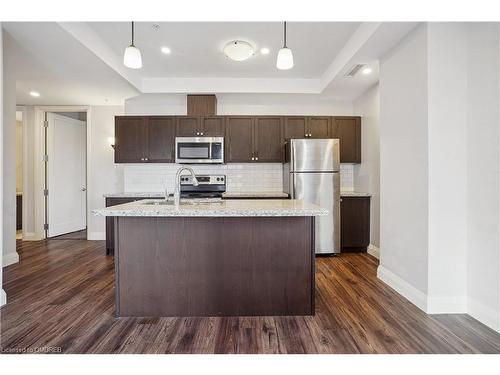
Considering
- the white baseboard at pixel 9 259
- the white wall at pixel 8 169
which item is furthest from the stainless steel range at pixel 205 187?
the white baseboard at pixel 9 259

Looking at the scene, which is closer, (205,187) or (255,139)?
(255,139)

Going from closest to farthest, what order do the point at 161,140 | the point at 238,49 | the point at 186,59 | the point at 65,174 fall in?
the point at 238,49 < the point at 186,59 < the point at 161,140 < the point at 65,174

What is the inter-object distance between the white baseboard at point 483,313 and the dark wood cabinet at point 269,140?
9.86 ft

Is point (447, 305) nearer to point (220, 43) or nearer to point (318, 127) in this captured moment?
point (318, 127)

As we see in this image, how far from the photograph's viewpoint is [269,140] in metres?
4.66

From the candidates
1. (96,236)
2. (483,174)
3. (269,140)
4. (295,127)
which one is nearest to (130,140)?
(96,236)

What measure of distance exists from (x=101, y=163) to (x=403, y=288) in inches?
200

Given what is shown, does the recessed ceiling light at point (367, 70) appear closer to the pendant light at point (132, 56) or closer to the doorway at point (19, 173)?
the pendant light at point (132, 56)

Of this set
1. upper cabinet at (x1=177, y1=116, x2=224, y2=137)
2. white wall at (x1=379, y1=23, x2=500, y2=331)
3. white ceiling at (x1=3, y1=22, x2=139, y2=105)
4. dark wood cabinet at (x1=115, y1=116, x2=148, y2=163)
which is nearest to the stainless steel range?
upper cabinet at (x1=177, y1=116, x2=224, y2=137)

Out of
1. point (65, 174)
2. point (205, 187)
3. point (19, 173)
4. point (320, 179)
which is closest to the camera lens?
point (320, 179)

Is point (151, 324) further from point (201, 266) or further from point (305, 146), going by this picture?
point (305, 146)

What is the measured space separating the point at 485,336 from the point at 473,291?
15.9 inches

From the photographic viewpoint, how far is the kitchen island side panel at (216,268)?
2.28 meters

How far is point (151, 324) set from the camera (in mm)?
2154
